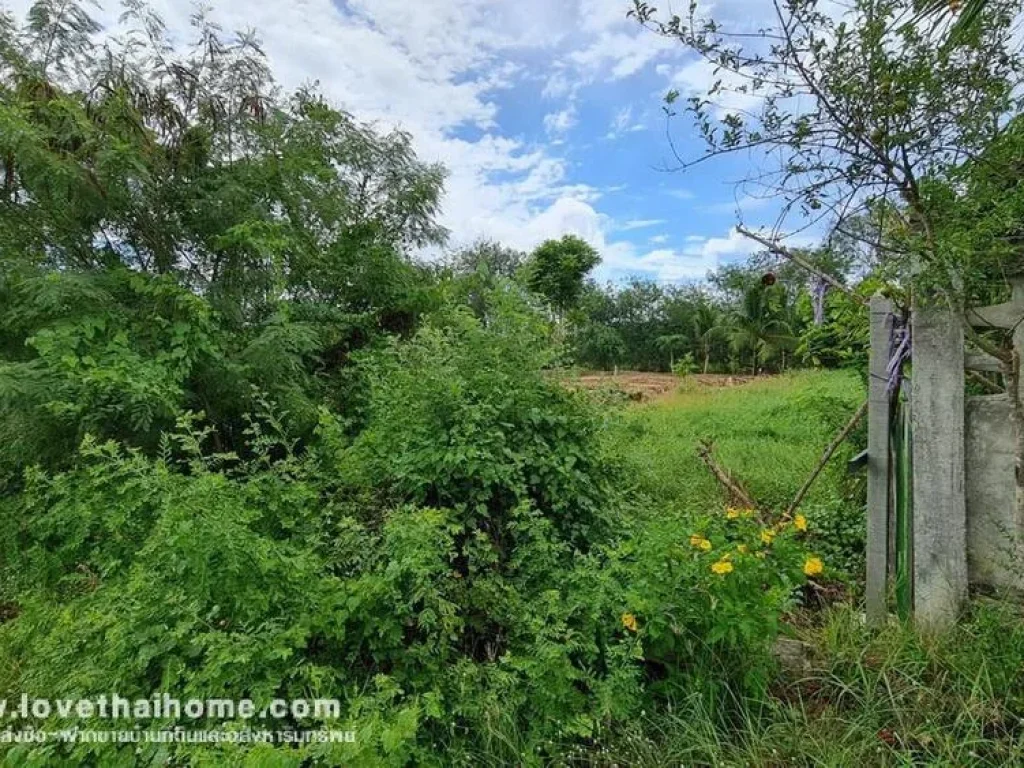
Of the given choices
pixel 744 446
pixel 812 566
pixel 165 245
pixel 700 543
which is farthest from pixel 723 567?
pixel 744 446

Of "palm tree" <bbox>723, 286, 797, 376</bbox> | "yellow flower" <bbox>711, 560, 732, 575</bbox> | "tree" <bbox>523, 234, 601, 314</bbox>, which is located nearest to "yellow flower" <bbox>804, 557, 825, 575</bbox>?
"yellow flower" <bbox>711, 560, 732, 575</bbox>

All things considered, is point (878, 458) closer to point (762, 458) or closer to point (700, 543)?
point (700, 543)

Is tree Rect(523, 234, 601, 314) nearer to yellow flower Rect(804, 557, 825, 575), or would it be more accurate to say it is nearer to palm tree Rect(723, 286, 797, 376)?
palm tree Rect(723, 286, 797, 376)

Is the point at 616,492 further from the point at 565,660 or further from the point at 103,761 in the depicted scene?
the point at 103,761

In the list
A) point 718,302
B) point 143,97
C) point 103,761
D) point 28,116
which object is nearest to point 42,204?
point 28,116

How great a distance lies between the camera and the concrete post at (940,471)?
212 cm

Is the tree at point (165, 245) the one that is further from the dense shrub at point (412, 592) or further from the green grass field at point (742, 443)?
the green grass field at point (742, 443)

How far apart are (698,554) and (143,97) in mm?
4285

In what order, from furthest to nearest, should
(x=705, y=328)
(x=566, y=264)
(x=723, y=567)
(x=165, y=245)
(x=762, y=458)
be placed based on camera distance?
(x=705, y=328) → (x=566, y=264) → (x=762, y=458) → (x=165, y=245) → (x=723, y=567)

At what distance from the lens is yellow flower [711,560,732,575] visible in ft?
5.67

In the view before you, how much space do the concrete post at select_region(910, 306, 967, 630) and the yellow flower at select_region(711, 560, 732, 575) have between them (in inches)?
40.7

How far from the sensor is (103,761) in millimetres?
1432

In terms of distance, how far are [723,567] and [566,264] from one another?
16433 millimetres

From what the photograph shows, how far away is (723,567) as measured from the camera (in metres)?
1.73
